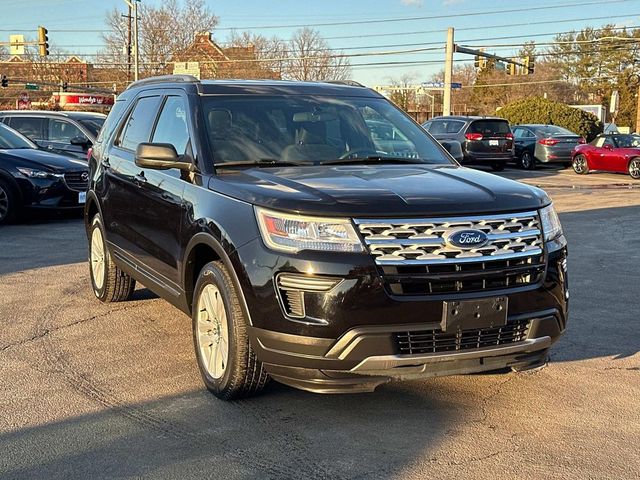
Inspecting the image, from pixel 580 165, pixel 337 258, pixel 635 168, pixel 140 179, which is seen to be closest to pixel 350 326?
pixel 337 258

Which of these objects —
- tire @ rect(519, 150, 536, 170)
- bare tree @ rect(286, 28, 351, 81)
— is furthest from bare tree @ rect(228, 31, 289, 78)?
tire @ rect(519, 150, 536, 170)

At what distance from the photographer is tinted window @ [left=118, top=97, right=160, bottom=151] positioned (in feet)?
19.1

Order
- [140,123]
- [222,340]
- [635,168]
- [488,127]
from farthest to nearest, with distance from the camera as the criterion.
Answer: [488,127], [635,168], [140,123], [222,340]

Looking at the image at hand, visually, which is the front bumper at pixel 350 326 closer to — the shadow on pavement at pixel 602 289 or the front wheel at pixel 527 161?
the shadow on pavement at pixel 602 289

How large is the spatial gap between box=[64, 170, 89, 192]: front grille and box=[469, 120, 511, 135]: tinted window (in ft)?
46.0

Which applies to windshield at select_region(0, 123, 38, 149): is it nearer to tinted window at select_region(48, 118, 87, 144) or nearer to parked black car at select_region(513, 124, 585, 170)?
tinted window at select_region(48, 118, 87, 144)

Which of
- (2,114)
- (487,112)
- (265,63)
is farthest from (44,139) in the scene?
(487,112)

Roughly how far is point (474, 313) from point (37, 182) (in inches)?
377

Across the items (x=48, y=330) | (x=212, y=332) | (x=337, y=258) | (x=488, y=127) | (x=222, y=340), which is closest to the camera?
(x=337, y=258)

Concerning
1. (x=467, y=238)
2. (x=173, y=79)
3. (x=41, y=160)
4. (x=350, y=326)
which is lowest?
(x=350, y=326)

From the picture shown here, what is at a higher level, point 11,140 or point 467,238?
point 11,140

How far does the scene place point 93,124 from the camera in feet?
51.2

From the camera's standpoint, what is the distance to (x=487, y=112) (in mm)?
78688

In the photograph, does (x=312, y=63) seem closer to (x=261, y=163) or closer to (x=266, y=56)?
(x=266, y=56)
